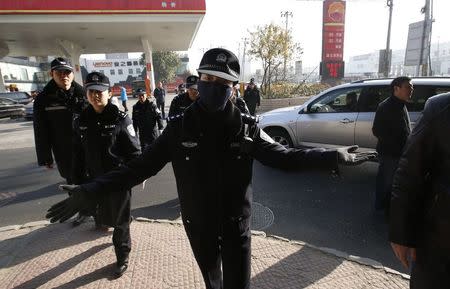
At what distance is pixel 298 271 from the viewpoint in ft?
10.1

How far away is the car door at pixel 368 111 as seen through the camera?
5.98m

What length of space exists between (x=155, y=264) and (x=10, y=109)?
784 inches

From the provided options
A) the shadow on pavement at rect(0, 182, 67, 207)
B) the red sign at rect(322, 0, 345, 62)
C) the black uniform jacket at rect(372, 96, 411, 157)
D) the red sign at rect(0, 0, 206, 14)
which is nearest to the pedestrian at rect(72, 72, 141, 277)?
the black uniform jacket at rect(372, 96, 411, 157)

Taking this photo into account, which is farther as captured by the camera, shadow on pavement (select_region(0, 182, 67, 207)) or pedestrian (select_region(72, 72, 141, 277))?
shadow on pavement (select_region(0, 182, 67, 207))

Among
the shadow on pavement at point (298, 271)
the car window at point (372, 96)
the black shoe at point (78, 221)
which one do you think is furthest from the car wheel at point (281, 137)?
the black shoe at point (78, 221)

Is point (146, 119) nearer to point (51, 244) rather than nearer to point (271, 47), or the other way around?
point (51, 244)

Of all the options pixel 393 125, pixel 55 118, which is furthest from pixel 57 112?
pixel 393 125

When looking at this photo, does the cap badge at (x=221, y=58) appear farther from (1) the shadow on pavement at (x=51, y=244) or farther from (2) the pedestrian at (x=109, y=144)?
(1) the shadow on pavement at (x=51, y=244)

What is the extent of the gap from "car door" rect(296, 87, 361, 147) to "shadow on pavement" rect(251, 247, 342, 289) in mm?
3464

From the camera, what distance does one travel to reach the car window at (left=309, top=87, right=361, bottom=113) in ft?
20.8

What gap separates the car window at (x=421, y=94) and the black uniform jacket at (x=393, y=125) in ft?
5.80

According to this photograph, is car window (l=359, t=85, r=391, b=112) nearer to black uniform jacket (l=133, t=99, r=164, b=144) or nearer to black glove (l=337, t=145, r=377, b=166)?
black uniform jacket (l=133, t=99, r=164, b=144)

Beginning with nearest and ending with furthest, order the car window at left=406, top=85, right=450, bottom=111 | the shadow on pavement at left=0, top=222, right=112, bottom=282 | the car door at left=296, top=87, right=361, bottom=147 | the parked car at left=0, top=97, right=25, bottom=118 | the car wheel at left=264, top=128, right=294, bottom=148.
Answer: the shadow on pavement at left=0, top=222, right=112, bottom=282 < the car window at left=406, top=85, right=450, bottom=111 < the car door at left=296, top=87, right=361, bottom=147 < the car wheel at left=264, top=128, right=294, bottom=148 < the parked car at left=0, top=97, right=25, bottom=118

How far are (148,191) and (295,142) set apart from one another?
10.8ft
